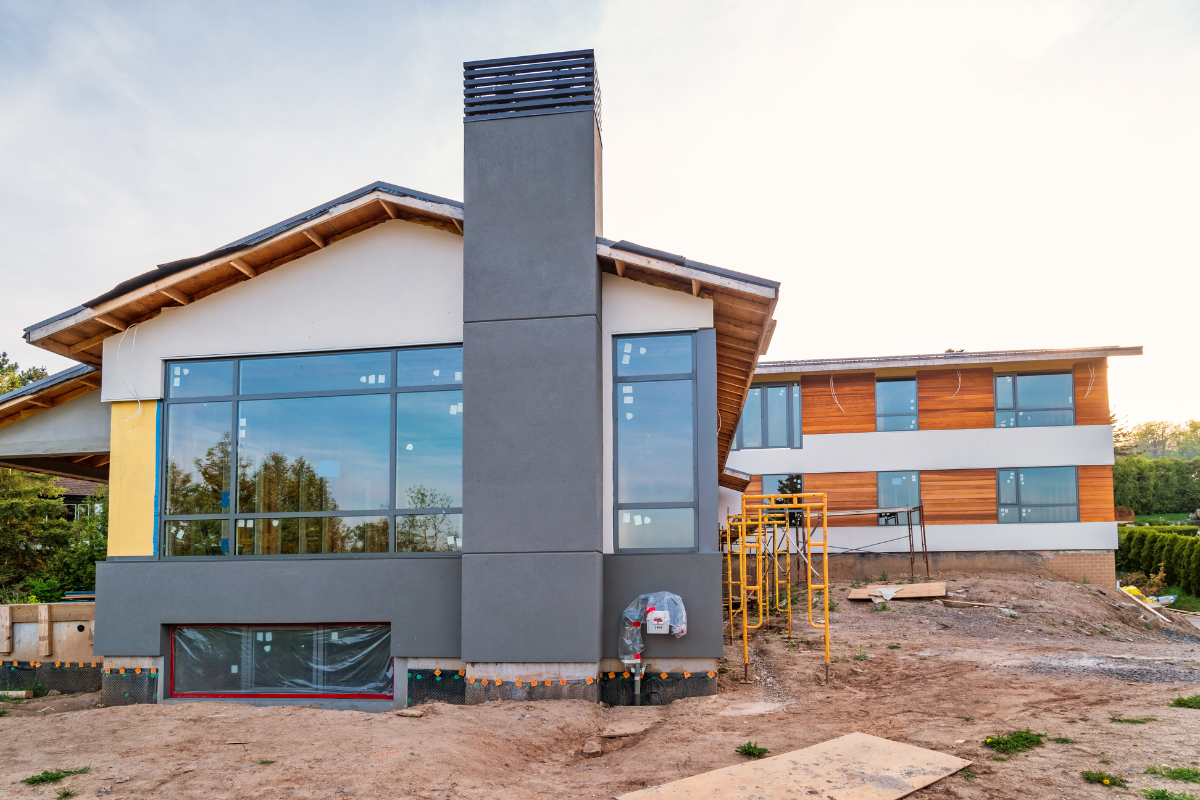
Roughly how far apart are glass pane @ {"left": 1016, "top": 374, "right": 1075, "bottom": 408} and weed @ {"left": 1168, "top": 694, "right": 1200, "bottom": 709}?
14987 mm

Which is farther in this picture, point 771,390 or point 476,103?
point 771,390

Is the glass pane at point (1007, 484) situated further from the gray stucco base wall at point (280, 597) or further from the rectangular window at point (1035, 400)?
the gray stucco base wall at point (280, 597)

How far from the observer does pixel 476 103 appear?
9219 mm

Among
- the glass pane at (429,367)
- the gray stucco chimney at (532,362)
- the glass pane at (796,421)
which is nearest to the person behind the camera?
the gray stucco chimney at (532,362)

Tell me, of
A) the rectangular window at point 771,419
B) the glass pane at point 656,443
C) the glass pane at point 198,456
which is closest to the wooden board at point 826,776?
the glass pane at point 656,443

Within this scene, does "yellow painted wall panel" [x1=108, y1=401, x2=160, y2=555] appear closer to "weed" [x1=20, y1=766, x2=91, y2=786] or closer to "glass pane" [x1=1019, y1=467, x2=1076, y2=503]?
"weed" [x1=20, y1=766, x2=91, y2=786]

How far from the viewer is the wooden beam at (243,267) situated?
9.33 metres

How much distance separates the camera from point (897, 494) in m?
20.8

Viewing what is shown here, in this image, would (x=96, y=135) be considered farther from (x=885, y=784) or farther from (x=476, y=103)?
(x=885, y=784)

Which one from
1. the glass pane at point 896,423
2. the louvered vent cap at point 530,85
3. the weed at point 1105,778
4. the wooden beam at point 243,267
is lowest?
the weed at point 1105,778

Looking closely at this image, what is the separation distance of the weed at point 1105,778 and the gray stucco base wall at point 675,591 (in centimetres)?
383

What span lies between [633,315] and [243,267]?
4.77 m

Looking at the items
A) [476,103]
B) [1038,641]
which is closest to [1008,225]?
[1038,641]

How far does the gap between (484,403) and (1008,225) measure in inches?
516
